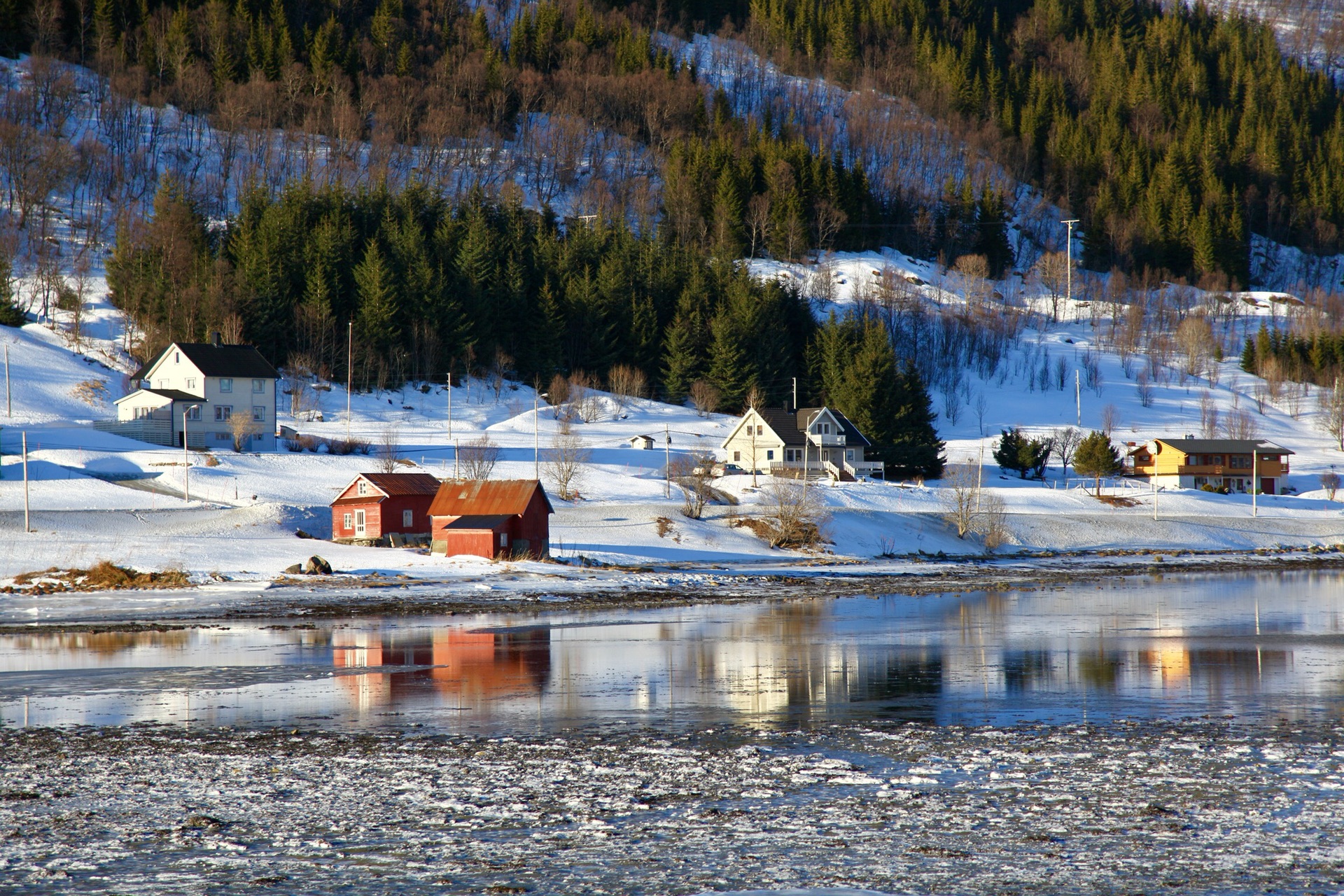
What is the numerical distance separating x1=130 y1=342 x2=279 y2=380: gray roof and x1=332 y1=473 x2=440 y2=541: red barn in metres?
25.7

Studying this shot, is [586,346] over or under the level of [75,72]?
under

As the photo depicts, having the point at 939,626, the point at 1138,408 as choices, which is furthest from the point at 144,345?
the point at 1138,408

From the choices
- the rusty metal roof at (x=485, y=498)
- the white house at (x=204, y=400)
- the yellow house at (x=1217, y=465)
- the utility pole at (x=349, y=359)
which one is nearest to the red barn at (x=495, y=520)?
the rusty metal roof at (x=485, y=498)

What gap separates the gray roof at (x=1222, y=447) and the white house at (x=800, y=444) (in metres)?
26.4

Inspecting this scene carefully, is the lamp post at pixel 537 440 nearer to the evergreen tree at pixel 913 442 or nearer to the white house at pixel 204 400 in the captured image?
the white house at pixel 204 400

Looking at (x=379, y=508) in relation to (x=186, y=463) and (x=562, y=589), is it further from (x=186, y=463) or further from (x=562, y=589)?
(x=562, y=589)

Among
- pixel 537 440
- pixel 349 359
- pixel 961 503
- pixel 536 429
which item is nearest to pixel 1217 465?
pixel 961 503

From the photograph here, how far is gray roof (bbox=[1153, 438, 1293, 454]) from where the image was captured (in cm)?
9600

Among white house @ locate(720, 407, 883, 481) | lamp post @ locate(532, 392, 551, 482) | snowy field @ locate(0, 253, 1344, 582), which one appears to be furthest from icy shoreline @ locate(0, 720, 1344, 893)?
white house @ locate(720, 407, 883, 481)

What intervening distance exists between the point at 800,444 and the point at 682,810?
75.1 metres

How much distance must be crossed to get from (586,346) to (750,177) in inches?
1734

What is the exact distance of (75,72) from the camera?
16038 centimetres

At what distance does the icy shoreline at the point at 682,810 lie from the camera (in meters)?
10.4

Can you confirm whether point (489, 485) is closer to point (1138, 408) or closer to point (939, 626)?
point (939, 626)
